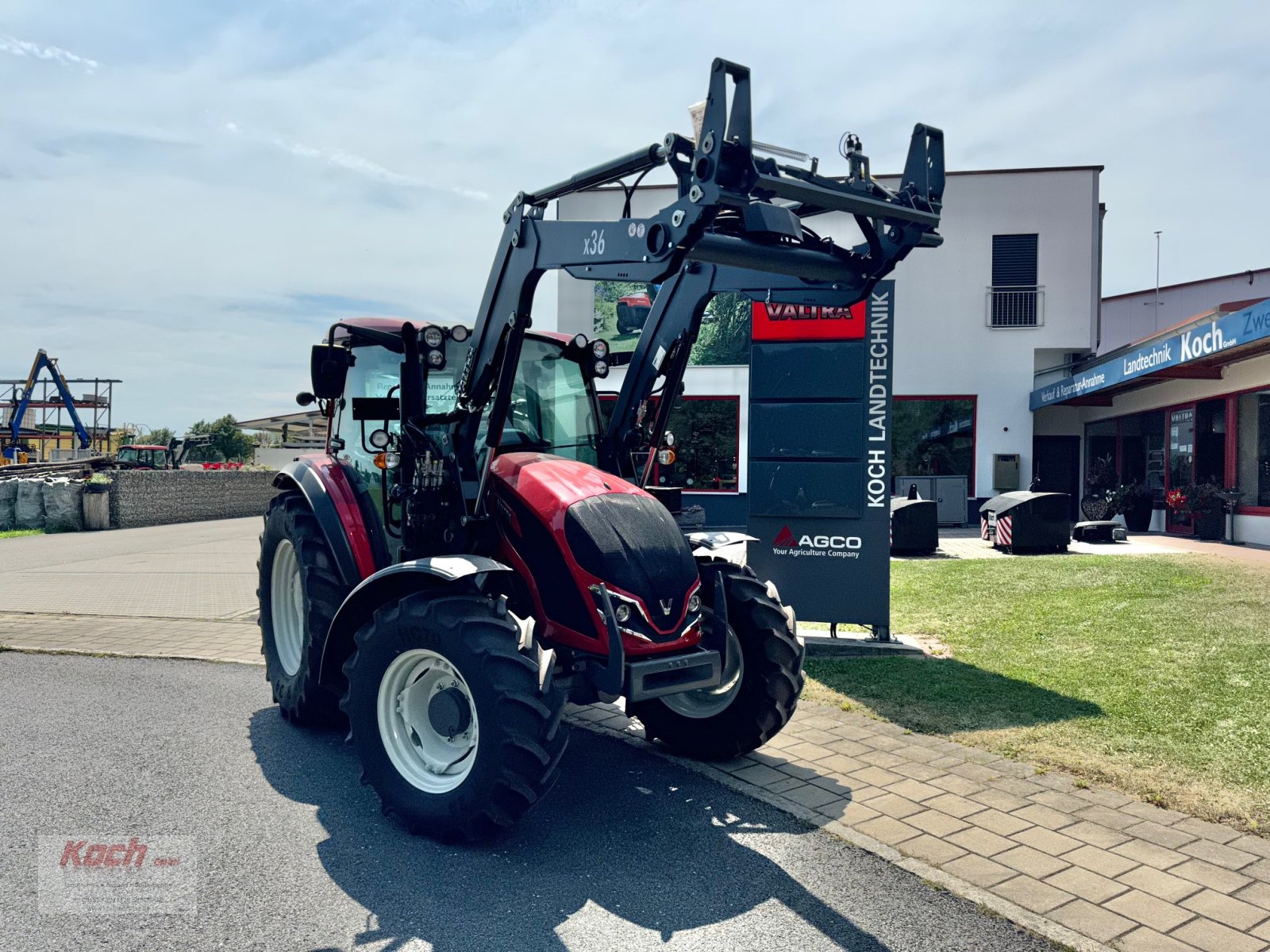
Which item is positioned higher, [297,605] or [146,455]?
[146,455]

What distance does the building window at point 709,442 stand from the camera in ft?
77.3

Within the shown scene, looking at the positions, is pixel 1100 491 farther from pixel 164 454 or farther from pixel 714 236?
pixel 164 454

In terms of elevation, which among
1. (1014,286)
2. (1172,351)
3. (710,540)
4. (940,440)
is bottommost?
(710,540)

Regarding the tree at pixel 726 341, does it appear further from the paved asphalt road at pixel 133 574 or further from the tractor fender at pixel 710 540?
the tractor fender at pixel 710 540

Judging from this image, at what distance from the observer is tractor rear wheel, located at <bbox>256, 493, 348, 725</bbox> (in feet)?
18.6

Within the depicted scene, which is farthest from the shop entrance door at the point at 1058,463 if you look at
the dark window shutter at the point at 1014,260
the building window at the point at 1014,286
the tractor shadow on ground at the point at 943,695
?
the tractor shadow on ground at the point at 943,695

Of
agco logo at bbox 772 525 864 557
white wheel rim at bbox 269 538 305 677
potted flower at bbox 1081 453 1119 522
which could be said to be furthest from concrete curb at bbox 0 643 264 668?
potted flower at bbox 1081 453 1119 522

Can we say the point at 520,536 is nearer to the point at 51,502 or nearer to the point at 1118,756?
the point at 1118,756

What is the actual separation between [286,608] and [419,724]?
8.40 feet

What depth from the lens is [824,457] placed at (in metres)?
8.12

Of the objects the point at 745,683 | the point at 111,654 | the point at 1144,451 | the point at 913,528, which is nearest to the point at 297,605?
the point at 111,654

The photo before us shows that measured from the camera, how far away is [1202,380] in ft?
61.4

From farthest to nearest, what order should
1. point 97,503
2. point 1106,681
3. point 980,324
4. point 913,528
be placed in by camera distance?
point 980,324
point 97,503
point 913,528
point 1106,681

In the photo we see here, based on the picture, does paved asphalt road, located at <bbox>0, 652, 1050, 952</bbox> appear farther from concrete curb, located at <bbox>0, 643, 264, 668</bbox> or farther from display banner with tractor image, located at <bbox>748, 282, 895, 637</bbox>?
display banner with tractor image, located at <bbox>748, 282, 895, 637</bbox>
